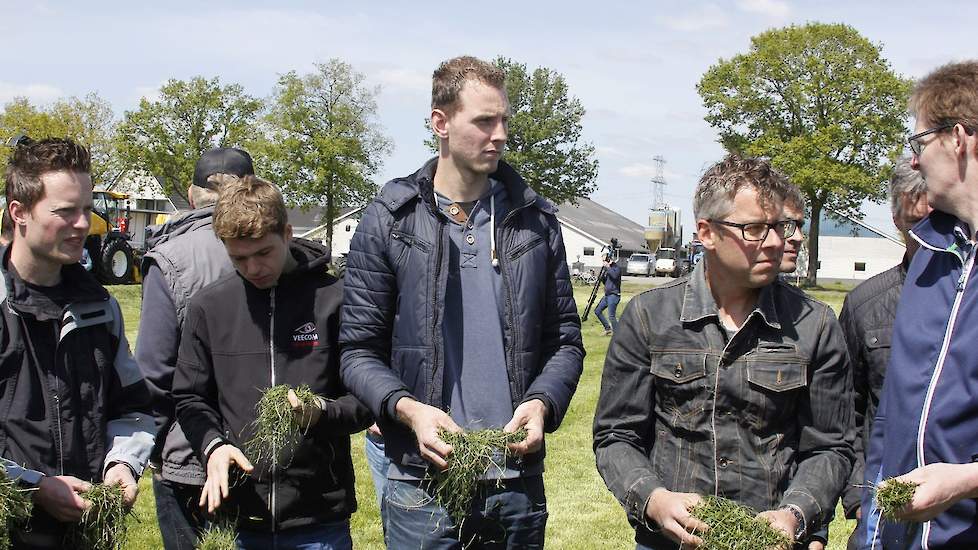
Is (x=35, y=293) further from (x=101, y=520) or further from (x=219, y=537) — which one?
(x=219, y=537)

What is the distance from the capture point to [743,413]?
3303mm

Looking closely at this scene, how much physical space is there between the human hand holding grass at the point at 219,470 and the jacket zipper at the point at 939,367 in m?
2.44

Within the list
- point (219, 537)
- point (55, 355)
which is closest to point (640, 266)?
point (219, 537)

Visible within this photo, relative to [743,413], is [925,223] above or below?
above

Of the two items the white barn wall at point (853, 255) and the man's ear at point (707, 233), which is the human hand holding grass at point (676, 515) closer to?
the man's ear at point (707, 233)

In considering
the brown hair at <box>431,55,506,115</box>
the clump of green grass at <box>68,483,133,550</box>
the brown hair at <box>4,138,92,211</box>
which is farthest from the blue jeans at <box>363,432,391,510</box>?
the brown hair at <box>4,138,92,211</box>

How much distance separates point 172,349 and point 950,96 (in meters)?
3.28

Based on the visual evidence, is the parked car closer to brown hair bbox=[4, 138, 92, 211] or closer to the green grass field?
the green grass field

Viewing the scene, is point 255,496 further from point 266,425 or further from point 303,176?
point 303,176

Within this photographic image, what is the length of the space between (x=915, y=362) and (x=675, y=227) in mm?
68406

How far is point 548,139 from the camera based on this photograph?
68.2 meters

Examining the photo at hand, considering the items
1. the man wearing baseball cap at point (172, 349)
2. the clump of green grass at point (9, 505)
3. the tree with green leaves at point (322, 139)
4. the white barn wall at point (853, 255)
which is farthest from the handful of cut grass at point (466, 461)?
the white barn wall at point (853, 255)

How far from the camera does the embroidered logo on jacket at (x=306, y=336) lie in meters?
4.05

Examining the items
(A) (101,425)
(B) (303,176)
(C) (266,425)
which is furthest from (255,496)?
(B) (303,176)
